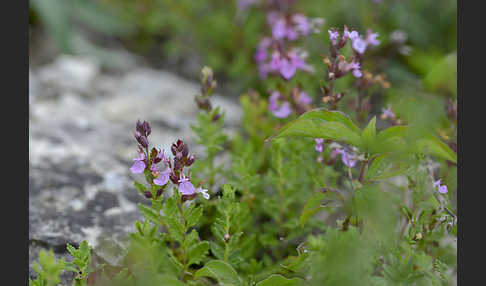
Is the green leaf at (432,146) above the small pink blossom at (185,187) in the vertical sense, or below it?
above

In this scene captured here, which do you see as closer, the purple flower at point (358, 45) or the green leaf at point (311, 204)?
the green leaf at point (311, 204)

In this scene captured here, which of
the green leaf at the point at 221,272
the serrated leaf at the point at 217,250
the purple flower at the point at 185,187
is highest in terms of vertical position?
the purple flower at the point at 185,187

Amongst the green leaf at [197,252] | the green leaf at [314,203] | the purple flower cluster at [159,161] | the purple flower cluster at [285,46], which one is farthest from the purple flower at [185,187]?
the purple flower cluster at [285,46]

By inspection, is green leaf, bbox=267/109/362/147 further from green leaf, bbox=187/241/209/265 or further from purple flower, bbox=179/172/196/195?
green leaf, bbox=187/241/209/265

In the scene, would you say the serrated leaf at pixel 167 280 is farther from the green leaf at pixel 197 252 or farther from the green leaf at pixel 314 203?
the green leaf at pixel 314 203

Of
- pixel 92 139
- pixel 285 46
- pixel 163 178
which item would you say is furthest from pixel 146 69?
pixel 163 178

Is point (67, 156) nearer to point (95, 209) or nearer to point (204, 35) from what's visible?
point (95, 209)

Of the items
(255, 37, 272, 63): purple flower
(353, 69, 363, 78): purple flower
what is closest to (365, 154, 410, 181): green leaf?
(353, 69, 363, 78): purple flower
